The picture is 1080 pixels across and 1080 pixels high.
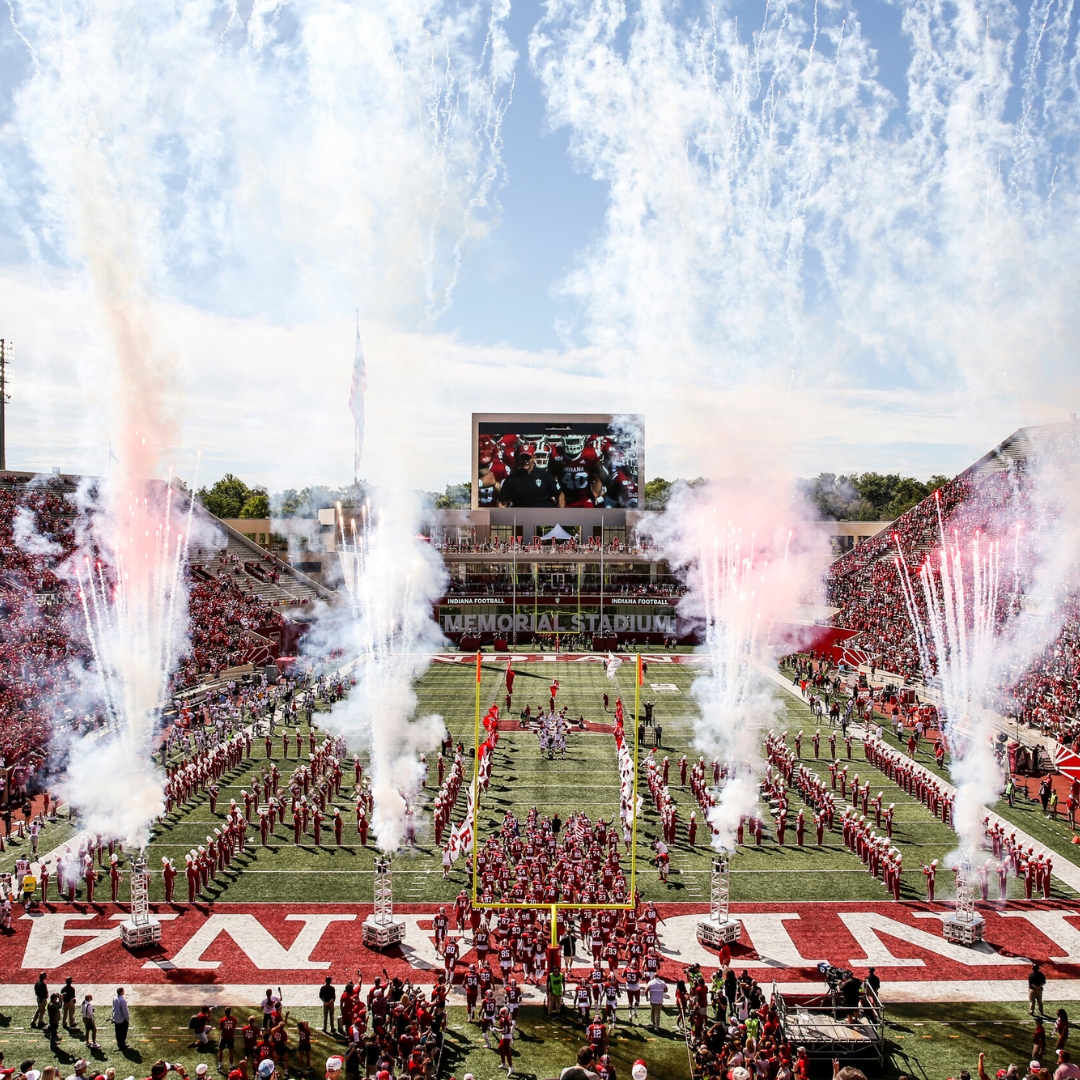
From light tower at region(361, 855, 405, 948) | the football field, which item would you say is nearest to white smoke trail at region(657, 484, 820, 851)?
the football field

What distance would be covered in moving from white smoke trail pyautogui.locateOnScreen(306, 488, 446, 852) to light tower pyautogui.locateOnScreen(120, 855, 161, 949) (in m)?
4.13

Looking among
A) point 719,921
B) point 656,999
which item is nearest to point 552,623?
point 719,921

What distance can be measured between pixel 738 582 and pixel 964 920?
3055 cm

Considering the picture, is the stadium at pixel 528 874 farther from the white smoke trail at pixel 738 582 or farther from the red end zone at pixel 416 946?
the white smoke trail at pixel 738 582

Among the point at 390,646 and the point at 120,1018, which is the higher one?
the point at 390,646

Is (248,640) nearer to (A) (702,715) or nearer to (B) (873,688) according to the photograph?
(A) (702,715)

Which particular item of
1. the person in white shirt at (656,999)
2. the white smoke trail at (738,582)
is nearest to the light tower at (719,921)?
the person in white shirt at (656,999)

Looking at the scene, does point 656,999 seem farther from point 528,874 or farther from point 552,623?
point 552,623

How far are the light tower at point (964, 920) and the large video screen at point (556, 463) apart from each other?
38.6 meters

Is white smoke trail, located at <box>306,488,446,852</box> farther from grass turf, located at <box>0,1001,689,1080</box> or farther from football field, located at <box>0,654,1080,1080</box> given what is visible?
grass turf, located at <box>0,1001,689,1080</box>

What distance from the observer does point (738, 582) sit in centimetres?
4456

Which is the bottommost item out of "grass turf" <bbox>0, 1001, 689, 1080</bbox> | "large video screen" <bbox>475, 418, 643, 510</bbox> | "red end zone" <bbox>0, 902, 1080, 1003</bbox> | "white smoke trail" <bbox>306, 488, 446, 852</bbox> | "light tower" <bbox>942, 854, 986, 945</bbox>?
"grass turf" <bbox>0, 1001, 689, 1080</bbox>

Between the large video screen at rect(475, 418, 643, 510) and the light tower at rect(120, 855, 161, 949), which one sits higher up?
the large video screen at rect(475, 418, 643, 510)

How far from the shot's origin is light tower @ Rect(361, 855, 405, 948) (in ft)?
46.0
